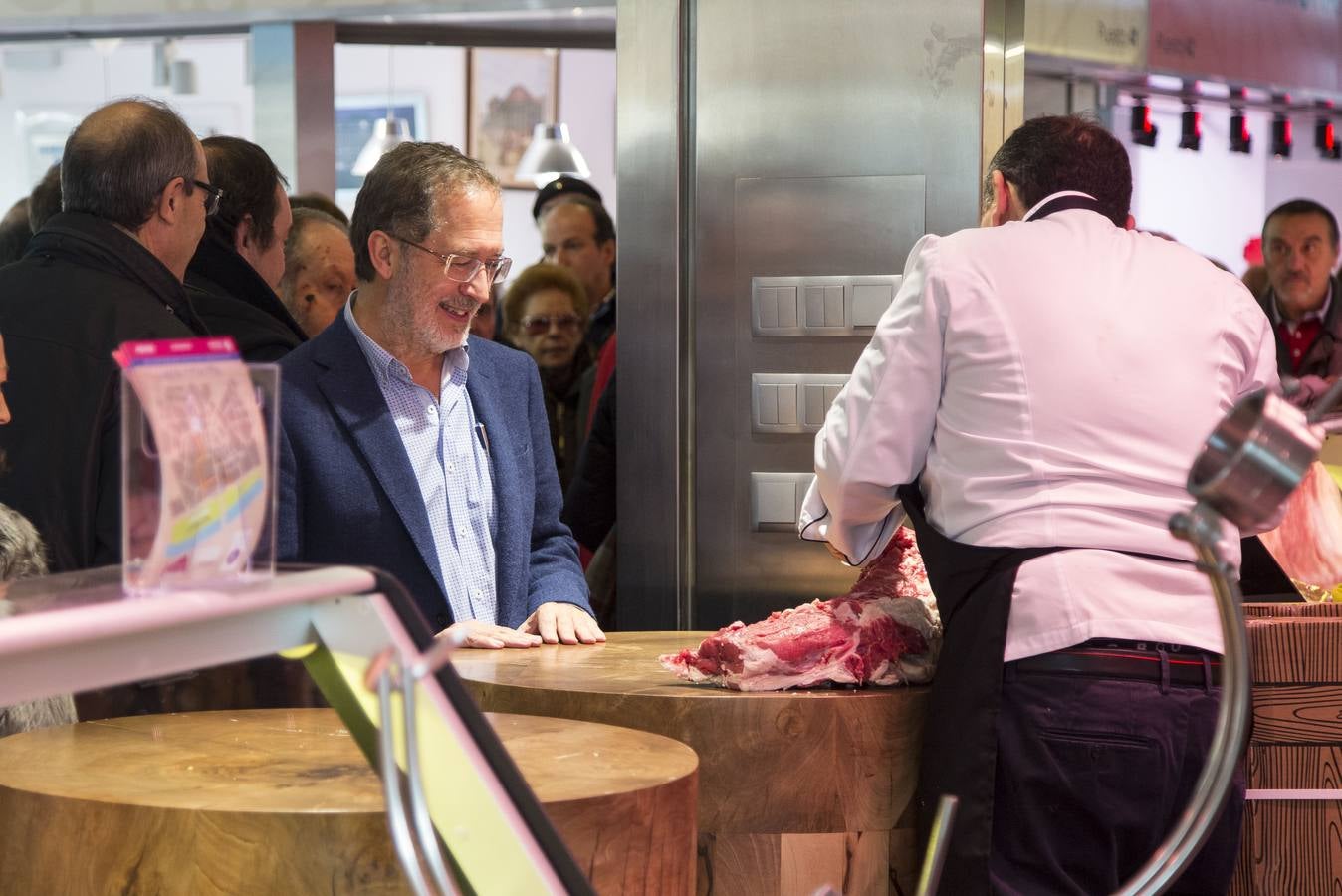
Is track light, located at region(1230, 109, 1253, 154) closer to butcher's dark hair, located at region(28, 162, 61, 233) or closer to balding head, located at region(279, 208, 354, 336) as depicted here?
balding head, located at region(279, 208, 354, 336)

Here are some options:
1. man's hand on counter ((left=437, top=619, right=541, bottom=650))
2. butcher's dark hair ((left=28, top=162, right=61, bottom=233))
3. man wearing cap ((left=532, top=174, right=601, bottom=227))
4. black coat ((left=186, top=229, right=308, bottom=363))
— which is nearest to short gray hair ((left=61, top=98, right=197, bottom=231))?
black coat ((left=186, top=229, right=308, bottom=363))

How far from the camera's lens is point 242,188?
3.96m

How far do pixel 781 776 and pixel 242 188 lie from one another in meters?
2.16

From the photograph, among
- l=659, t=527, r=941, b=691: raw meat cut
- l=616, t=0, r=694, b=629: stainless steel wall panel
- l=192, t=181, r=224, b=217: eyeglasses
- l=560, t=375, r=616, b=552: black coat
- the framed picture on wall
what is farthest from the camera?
the framed picture on wall

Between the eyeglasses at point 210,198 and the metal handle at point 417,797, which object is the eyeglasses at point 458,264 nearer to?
the eyeglasses at point 210,198

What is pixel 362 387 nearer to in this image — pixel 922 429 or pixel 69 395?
pixel 69 395

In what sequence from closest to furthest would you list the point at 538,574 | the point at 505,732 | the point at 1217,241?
the point at 505,732 < the point at 538,574 < the point at 1217,241

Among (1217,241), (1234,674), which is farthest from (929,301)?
(1217,241)

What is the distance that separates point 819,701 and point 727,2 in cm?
226

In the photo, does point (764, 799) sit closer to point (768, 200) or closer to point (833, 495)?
point (833, 495)

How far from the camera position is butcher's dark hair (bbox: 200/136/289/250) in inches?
156

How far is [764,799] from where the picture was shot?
8.20ft

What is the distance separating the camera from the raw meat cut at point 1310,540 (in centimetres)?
309

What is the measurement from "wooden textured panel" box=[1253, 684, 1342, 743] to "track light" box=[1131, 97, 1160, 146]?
14.1ft
